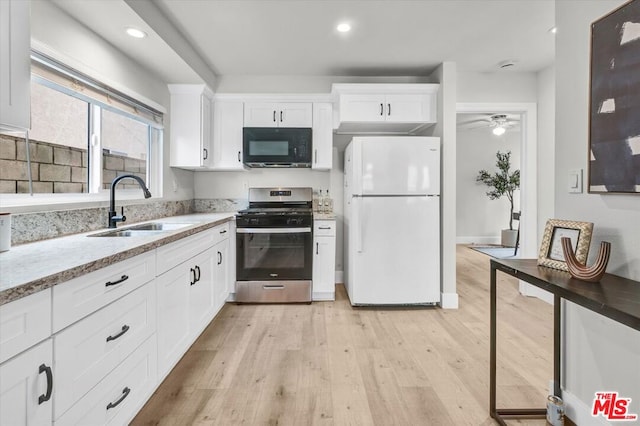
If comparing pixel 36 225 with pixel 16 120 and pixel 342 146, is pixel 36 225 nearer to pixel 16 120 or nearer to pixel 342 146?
pixel 16 120

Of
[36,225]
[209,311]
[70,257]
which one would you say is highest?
[36,225]

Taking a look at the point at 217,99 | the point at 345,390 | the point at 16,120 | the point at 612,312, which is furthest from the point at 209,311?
the point at 612,312

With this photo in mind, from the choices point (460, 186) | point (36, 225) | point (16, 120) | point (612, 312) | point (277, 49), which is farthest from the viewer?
point (460, 186)

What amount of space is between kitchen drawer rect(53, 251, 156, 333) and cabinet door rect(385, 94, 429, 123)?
2632mm

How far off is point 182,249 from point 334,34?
2120 millimetres

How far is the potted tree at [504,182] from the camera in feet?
22.2

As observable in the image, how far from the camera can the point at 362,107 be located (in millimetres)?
3262

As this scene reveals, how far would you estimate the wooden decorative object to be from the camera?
3.89ft

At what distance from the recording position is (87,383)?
1166mm

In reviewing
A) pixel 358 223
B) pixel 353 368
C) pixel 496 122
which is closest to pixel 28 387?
pixel 353 368

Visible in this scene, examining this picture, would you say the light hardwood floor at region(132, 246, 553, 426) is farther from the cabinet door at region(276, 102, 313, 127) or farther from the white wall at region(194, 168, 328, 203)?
the cabinet door at region(276, 102, 313, 127)

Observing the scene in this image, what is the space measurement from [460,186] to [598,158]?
20.2ft

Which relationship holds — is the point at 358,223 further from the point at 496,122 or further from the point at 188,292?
A: the point at 496,122

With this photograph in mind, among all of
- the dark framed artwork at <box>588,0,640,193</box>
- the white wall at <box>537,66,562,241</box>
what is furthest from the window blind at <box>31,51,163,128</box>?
the white wall at <box>537,66,562,241</box>
